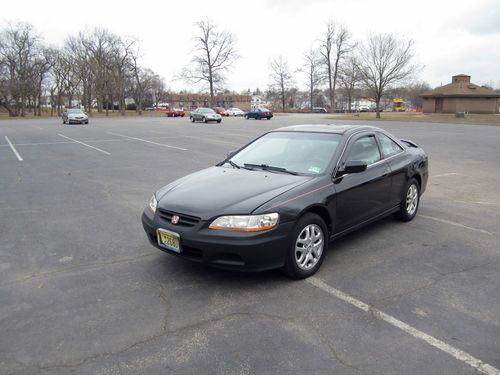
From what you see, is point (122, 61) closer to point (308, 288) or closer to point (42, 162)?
point (42, 162)

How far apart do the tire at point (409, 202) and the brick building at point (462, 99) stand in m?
54.6

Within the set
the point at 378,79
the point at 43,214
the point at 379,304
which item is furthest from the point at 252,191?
the point at 378,79

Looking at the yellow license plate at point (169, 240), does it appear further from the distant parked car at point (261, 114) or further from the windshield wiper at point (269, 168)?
the distant parked car at point (261, 114)

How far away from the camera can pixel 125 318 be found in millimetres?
3270

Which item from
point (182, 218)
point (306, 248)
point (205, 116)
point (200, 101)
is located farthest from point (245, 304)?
point (200, 101)

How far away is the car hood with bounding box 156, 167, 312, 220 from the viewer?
372 centimetres

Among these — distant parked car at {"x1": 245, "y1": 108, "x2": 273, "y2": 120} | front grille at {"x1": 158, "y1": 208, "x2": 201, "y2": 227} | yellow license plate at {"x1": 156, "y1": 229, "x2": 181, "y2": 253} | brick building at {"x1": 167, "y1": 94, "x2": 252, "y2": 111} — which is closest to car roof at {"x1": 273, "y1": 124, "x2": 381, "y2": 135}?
front grille at {"x1": 158, "y1": 208, "x2": 201, "y2": 227}

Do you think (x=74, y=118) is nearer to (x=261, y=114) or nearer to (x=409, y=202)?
(x=261, y=114)

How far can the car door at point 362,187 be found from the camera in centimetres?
445

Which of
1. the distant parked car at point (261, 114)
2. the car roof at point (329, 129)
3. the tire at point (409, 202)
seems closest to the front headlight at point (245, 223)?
the car roof at point (329, 129)

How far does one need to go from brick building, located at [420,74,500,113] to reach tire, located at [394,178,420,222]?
54552mm

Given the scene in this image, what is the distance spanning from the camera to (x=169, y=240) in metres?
3.86

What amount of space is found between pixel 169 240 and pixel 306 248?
53.5 inches

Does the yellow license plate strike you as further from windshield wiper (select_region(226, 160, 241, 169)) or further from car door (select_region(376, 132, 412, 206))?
car door (select_region(376, 132, 412, 206))
